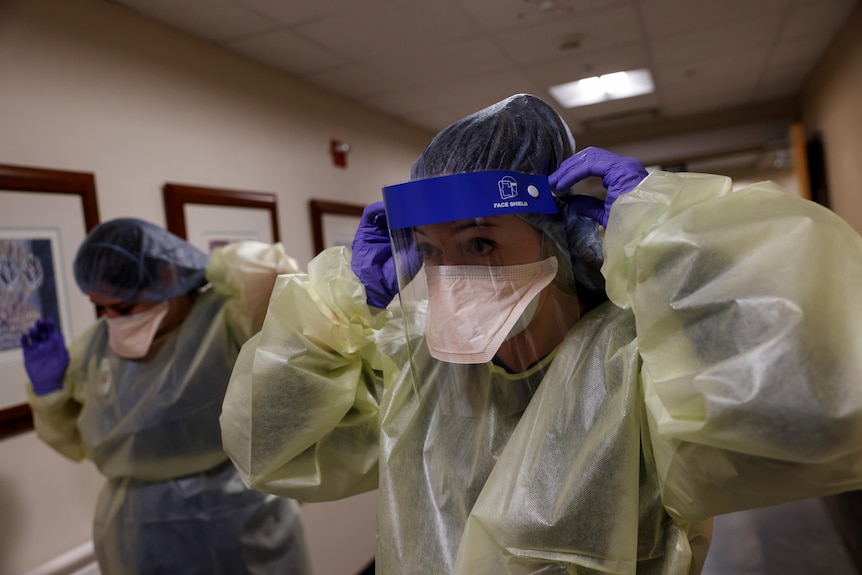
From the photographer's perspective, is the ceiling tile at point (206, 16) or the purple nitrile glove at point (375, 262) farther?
the ceiling tile at point (206, 16)

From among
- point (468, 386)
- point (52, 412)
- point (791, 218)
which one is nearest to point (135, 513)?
point (52, 412)

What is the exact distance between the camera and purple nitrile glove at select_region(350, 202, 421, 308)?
1046 millimetres

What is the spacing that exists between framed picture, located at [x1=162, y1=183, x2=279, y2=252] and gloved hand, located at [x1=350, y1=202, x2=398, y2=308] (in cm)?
152

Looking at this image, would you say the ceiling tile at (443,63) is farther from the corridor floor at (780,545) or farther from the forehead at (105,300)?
the corridor floor at (780,545)

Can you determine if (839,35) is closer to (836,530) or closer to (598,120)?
(598,120)

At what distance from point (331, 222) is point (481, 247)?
2658 millimetres

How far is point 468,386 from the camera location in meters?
0.93

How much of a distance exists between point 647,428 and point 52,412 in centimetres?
175

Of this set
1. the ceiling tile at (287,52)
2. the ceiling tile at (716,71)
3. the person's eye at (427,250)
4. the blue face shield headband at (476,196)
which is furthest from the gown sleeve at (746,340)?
the ceiling tile at (716,71)

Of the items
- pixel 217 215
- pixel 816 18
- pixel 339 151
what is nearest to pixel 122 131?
pixel 217 215

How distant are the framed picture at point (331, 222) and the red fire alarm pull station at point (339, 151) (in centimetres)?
26

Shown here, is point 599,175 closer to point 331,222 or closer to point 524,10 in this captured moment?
point 524,10

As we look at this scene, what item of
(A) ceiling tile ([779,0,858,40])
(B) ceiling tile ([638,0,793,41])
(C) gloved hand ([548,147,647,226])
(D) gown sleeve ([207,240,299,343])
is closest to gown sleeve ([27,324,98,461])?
(D) gown sleeve ([207,240,299,343])

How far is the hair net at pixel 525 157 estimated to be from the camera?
2.77 ft
